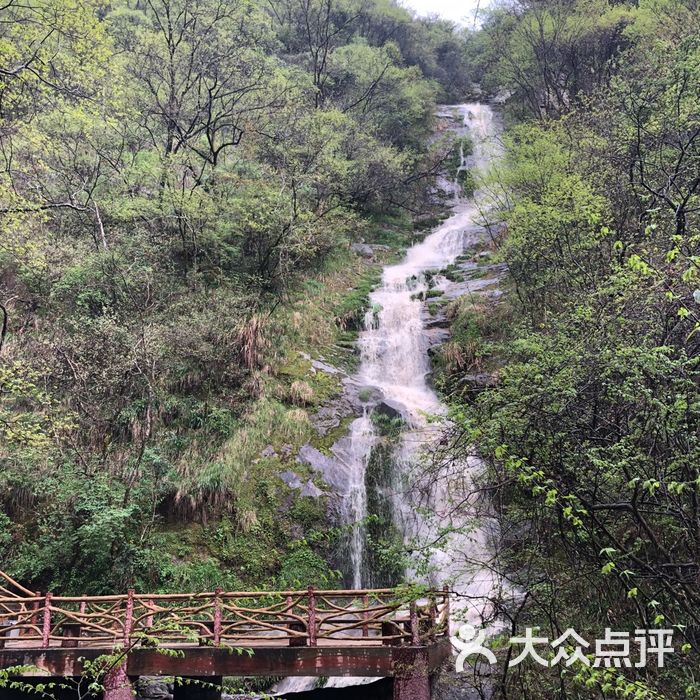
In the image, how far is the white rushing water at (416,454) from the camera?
25.5 ft

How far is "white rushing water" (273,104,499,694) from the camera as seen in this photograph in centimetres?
777

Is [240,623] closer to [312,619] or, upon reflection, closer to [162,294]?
[312,619]

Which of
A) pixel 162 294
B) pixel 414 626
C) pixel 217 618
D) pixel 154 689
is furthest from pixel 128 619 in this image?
pixel 162 294

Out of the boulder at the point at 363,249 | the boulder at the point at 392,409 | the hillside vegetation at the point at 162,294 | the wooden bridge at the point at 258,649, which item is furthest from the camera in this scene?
the boulder at the point at 363,249

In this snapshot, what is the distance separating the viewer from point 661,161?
10156 millimetres

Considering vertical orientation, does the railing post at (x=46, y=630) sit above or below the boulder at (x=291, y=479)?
below

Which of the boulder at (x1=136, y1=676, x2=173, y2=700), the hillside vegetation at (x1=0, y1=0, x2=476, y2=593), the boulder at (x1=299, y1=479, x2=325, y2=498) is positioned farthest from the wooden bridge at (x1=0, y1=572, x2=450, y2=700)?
the boulder at (x1=299, y1=479, x2=325, y2=498)

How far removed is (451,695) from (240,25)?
1958 cm

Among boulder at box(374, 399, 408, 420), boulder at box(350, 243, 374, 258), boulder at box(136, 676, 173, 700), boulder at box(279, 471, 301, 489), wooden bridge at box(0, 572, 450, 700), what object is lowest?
boulder at box(136, 676, 173, 700)

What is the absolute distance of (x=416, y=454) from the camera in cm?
1286

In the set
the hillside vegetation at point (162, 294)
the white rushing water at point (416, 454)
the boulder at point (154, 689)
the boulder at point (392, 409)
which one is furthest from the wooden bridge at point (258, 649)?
the boulder at point (392, 409)

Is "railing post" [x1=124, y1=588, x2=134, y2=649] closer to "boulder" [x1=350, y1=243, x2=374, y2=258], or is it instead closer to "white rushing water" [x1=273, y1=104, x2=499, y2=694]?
"white rushing water" [x1=273, y1=104, x2=499, y2=694]

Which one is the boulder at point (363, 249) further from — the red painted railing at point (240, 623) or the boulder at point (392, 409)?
the red painted railing at point (240, 623)

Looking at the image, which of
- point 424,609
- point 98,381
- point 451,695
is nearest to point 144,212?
point 98,381
